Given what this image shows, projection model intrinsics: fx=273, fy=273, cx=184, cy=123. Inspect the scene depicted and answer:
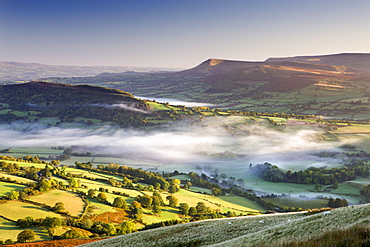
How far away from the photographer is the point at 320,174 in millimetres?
140250

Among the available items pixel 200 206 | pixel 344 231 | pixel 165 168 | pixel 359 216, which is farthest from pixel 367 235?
pixel 165 168

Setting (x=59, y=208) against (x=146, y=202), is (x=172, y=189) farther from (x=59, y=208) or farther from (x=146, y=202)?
(x=59, y=208)

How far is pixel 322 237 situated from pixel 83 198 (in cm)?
9003

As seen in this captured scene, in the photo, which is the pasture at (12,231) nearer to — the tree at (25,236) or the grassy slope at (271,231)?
the tree at (25,236)

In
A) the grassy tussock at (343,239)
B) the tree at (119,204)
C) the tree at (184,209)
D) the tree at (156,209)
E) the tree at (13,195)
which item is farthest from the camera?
the tree at (184,209)

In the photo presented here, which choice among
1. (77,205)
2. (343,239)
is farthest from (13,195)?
(343,239)

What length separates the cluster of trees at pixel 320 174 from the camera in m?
137

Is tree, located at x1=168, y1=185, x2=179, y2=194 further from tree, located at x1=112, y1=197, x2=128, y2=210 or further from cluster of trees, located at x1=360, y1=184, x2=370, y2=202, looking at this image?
cluster of trees, located at x1=360, y1=184, x2=370, y2=202

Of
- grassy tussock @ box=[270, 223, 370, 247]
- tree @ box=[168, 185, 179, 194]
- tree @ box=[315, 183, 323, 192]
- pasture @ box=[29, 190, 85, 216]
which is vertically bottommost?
tree @ box=[168, 185, 179, 194]

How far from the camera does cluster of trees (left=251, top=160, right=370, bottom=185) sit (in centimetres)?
13738

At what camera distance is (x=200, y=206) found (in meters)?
97.9

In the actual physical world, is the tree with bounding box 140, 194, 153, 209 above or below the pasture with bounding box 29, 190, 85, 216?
below

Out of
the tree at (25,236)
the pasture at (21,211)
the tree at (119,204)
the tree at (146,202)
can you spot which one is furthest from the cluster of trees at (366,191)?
the tree at (25,236)

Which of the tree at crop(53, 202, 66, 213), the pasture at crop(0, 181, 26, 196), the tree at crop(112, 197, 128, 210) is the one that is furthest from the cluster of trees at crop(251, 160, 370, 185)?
the pasture at crop(0, 181, 26, 196)
